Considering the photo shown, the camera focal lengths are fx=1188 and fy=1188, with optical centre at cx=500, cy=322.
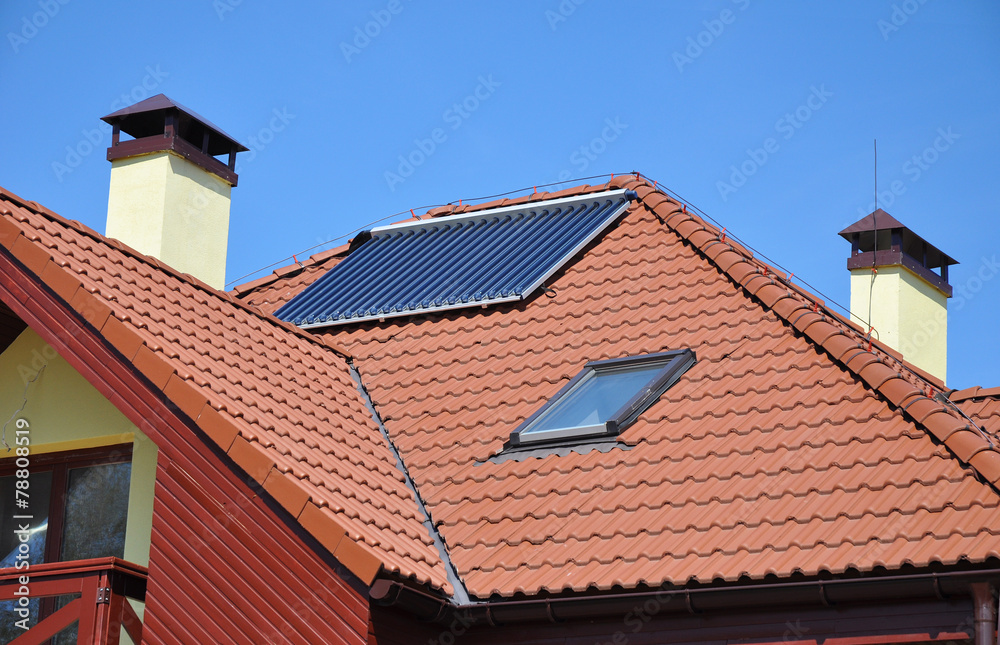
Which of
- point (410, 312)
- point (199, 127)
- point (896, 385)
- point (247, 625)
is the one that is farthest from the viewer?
point (199, 127)

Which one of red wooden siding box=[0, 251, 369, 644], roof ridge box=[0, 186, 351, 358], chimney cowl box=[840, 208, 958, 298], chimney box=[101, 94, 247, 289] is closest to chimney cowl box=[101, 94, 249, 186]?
chimney box=[101, 94, 247, 289]

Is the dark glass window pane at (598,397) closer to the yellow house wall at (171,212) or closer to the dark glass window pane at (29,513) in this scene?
the dark glass window pane at (29,513)

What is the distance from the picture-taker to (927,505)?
27.0ft

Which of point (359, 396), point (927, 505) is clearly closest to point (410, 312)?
point (359, 396)

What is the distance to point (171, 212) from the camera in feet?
48.2

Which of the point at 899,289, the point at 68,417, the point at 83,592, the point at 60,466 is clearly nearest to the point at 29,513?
the point at 60,466

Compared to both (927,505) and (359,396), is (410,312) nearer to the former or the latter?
(359,396)

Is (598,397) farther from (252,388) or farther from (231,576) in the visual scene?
(231,576)

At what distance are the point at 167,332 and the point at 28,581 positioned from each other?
2.39 m

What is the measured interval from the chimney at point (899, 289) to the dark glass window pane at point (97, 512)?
10.2 m

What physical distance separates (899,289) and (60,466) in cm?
1108

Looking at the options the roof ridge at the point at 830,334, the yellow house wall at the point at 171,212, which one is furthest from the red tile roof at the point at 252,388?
the roof ridge at the point at 830,334

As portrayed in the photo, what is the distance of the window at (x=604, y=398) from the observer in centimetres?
1045

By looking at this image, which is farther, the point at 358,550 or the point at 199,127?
the point at 199,127
